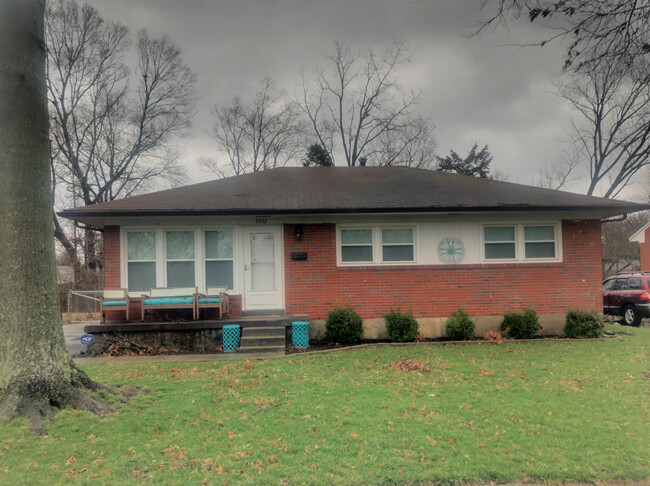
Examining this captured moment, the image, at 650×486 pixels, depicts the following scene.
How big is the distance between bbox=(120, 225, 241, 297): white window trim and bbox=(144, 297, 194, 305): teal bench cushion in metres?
0.66

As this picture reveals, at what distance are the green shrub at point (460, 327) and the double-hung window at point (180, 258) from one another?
6354 mm

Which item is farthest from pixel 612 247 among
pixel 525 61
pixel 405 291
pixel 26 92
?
pixel 26 92

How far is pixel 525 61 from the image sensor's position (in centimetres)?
627

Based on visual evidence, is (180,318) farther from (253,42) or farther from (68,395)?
(253,42)

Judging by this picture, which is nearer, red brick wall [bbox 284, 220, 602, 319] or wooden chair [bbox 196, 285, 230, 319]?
wooden chair [bbox 196, 285, 230, 319]

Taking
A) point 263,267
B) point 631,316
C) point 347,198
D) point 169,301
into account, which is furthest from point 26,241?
point 631,316

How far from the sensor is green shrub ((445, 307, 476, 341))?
33.0 feet

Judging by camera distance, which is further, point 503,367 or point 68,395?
point 503,367

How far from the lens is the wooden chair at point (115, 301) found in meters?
9.66

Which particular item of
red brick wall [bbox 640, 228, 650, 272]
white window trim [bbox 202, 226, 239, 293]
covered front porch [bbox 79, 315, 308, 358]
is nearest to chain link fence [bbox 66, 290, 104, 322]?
covered front porch [bbox 79, 315, 308, 358]

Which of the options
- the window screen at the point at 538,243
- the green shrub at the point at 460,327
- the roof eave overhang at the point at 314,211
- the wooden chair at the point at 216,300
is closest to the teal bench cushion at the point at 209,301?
the wooden chair at the point at 216,300

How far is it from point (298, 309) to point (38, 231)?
6225 millimetres

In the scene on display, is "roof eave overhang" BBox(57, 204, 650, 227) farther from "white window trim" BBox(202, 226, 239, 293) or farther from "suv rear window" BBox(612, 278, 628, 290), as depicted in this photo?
"suv rear window" BBox(612, 278, 628, 290)

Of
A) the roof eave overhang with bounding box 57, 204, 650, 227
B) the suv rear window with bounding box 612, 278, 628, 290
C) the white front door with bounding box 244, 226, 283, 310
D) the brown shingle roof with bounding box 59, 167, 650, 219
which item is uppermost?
the brown shingle roof with bounding box 59, 167, 650, 219
